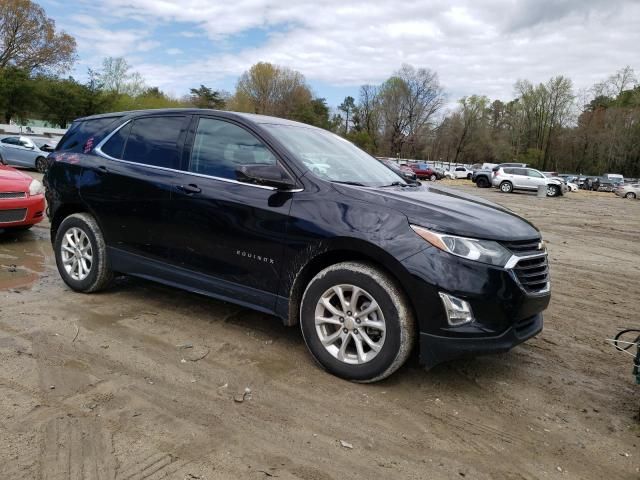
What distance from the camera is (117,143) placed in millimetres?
4734

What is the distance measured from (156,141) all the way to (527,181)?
30736 mm

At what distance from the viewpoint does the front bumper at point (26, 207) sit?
695 cm

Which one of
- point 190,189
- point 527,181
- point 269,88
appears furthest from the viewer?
point 269,88

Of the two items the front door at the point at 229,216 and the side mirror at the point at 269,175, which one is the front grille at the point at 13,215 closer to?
the front door at the point at 229,216

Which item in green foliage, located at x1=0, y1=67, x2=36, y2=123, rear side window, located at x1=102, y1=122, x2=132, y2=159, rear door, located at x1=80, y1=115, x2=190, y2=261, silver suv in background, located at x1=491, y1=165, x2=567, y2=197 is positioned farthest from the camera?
green foliage, located at x1=0, y1=67, x2=36, y2=123

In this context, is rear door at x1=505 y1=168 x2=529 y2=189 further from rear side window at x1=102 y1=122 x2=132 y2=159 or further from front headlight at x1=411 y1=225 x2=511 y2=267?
front headlight at x1=411 y1=225 x2=511 y2=267

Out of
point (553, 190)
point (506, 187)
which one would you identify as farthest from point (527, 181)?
point (553, 190)

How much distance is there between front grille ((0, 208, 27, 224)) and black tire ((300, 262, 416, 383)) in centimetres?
535

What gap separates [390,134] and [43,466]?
91406 millimetres

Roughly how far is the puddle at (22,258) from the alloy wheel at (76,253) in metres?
0.56

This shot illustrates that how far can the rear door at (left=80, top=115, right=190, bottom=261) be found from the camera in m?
4.28

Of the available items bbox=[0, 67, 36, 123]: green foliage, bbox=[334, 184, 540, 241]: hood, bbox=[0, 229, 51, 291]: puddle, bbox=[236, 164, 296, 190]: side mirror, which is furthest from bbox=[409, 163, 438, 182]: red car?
bbox=[236, 164, 296, 190]: side mirror

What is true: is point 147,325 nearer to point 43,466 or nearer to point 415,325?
point 43,466

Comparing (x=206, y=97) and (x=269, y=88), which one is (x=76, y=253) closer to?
(x=206, y=97)
